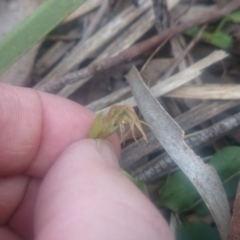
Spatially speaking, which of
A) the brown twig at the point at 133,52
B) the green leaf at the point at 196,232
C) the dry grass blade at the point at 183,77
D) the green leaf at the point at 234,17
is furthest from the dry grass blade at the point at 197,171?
the green leaf at the point at 234,17

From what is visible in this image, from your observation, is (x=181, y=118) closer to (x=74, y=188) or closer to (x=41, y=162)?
(x=41, y=162)

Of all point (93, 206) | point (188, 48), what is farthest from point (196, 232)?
point (188, 48)

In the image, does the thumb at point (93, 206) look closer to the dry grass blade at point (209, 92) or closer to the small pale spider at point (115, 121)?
the small pale spider at point (115, 121)

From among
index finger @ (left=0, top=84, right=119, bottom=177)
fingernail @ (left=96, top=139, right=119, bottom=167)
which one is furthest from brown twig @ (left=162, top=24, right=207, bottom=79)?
fingernail @ (left=96, top=139, right=119, bottom=167)

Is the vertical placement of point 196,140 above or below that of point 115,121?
below

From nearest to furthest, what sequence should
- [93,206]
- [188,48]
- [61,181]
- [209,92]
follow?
[93,206] → [61,181] → [209,92] → [188,48]

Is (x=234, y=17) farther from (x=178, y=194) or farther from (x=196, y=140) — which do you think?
(x=178, y=194)
